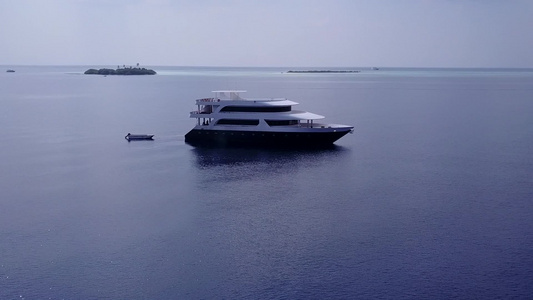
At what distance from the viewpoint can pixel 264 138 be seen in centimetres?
8575

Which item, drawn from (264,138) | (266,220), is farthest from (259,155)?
(266,220)

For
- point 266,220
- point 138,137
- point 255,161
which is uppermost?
point 138,137

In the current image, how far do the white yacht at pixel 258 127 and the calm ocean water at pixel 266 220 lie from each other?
4.07m

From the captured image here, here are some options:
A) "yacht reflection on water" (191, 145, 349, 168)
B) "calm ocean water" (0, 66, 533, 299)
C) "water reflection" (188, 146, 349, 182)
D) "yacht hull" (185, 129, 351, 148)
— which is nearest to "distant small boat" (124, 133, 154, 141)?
"calm ocean water" (0, 66, 533, 299)

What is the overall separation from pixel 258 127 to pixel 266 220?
3974cm

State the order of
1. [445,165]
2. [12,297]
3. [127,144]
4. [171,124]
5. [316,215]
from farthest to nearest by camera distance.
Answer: [171,124] → [127,144] → [445,165] → [316,215] → [12,297]

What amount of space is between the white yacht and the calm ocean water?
407 centimetres

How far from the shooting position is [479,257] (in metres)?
40.1

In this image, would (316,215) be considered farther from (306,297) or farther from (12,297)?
(12,297)

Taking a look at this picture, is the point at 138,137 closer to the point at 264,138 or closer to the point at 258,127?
the point at 258,127

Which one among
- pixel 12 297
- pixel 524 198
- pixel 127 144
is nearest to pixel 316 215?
pixel 524 198

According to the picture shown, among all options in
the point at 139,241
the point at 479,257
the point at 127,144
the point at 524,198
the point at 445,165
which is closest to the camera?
the point at 479,257

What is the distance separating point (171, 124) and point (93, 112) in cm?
3601

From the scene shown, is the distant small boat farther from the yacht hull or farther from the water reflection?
the water reflection
